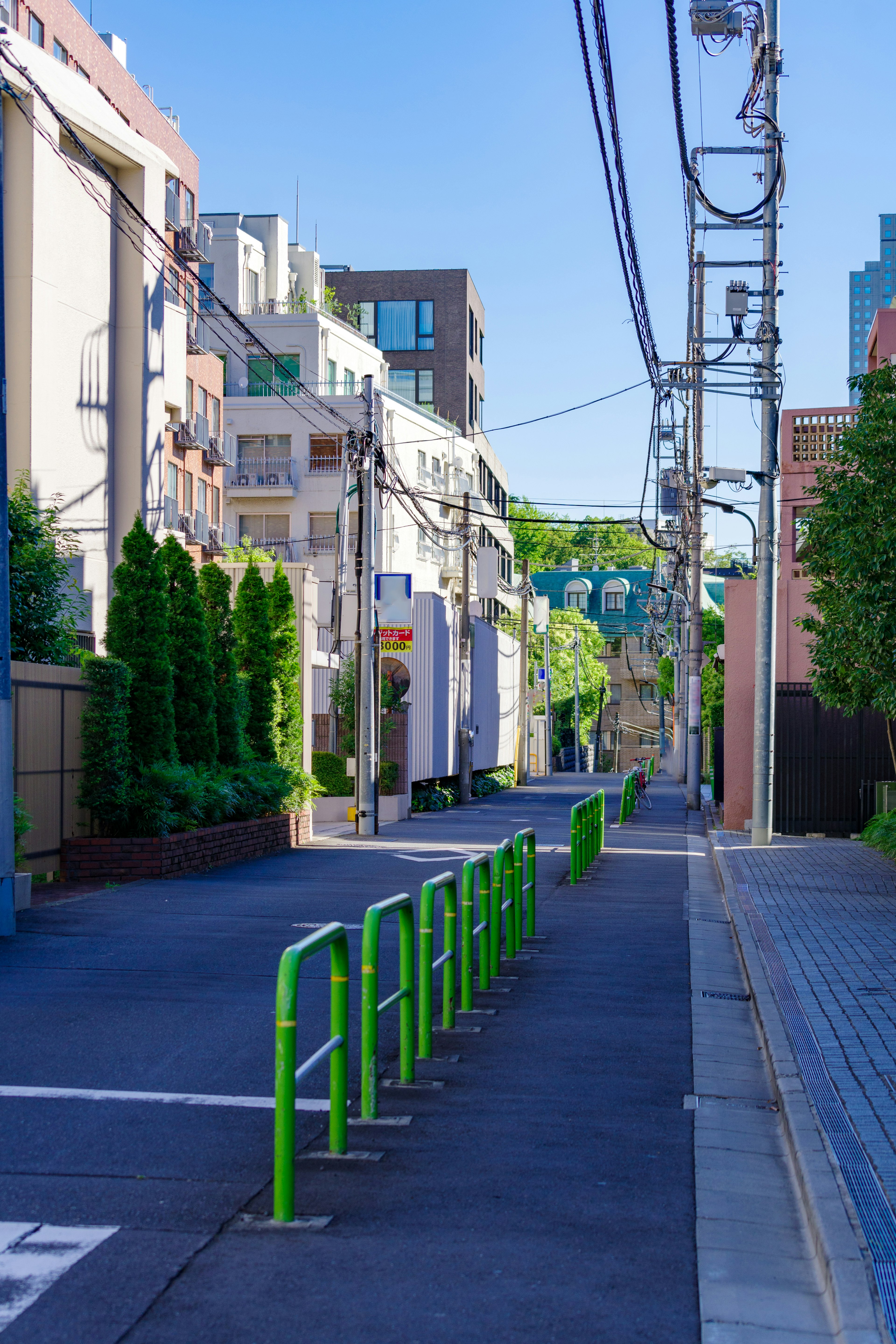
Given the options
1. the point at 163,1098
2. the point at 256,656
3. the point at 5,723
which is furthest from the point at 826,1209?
the point at 256,656

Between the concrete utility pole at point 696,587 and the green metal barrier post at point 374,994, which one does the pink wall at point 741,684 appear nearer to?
the concrete utility pole at point 696,587

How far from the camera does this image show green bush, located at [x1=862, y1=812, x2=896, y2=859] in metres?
18.6

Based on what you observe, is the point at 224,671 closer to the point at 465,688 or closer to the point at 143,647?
the point at 143,647

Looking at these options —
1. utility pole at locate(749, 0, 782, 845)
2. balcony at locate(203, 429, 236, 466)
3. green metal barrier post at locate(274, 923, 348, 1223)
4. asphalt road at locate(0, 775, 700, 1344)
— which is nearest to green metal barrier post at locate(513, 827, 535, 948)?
asphalt road at locate(0, 775, 700, 1344)

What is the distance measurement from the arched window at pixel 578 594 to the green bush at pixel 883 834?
72.6 meters

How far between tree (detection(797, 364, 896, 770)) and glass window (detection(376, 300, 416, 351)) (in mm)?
50412

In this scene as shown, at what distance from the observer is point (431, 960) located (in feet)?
25.3

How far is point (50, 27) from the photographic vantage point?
109ft

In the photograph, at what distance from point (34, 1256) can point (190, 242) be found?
3852 centimetres

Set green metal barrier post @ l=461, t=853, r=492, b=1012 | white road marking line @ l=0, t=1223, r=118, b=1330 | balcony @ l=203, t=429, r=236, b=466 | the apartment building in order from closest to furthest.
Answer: white road marking line @ l=0, t=1223, r=118, b=1330 < green metal barrier post @ l=461, t=853, r=492, b=1012 < the apartment building < balcony @ l=203, t=429, r=236, b=466

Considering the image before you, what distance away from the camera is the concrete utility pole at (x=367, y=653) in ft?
81.1

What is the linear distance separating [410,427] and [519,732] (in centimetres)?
1362

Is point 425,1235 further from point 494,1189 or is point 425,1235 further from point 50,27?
point 50,27

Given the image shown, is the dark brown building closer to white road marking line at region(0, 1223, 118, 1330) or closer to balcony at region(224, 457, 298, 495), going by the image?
balcony at region(224, 457, 298, 495)
